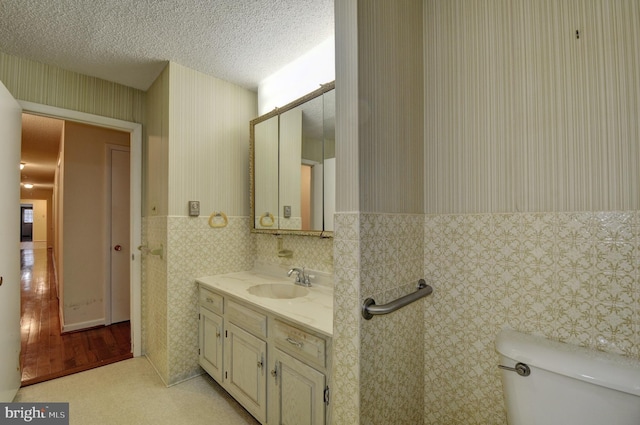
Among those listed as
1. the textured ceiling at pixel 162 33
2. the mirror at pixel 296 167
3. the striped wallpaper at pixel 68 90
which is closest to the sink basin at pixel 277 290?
the mirror at pixel 296 167

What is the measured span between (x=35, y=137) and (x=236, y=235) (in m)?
3.80

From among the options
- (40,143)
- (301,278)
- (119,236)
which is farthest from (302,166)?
(40,143)

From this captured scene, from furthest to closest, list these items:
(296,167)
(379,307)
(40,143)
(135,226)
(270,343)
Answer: (40,143) < (135,226) < (296,167) < (270,343) < (379,307)

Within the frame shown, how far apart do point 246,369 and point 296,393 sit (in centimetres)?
49

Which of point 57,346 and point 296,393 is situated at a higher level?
point 296,393

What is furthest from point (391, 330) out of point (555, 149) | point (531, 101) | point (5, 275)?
point (5, 275)

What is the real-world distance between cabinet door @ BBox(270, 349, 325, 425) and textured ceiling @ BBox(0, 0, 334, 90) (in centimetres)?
193

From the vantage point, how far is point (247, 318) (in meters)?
1.69

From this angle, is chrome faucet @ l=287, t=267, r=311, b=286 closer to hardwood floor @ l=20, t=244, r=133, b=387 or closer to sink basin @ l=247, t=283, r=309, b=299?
sink basin @ l=247, t=283, r=309, b=299

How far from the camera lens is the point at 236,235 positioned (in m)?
2.49

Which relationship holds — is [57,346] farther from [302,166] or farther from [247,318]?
[302,166]

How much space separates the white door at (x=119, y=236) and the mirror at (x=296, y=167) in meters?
2.15

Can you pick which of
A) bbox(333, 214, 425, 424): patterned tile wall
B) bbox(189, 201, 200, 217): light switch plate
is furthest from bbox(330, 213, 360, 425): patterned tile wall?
bbox(189, 201, 200, 217): light switch plate

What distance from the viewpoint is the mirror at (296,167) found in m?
1.87
